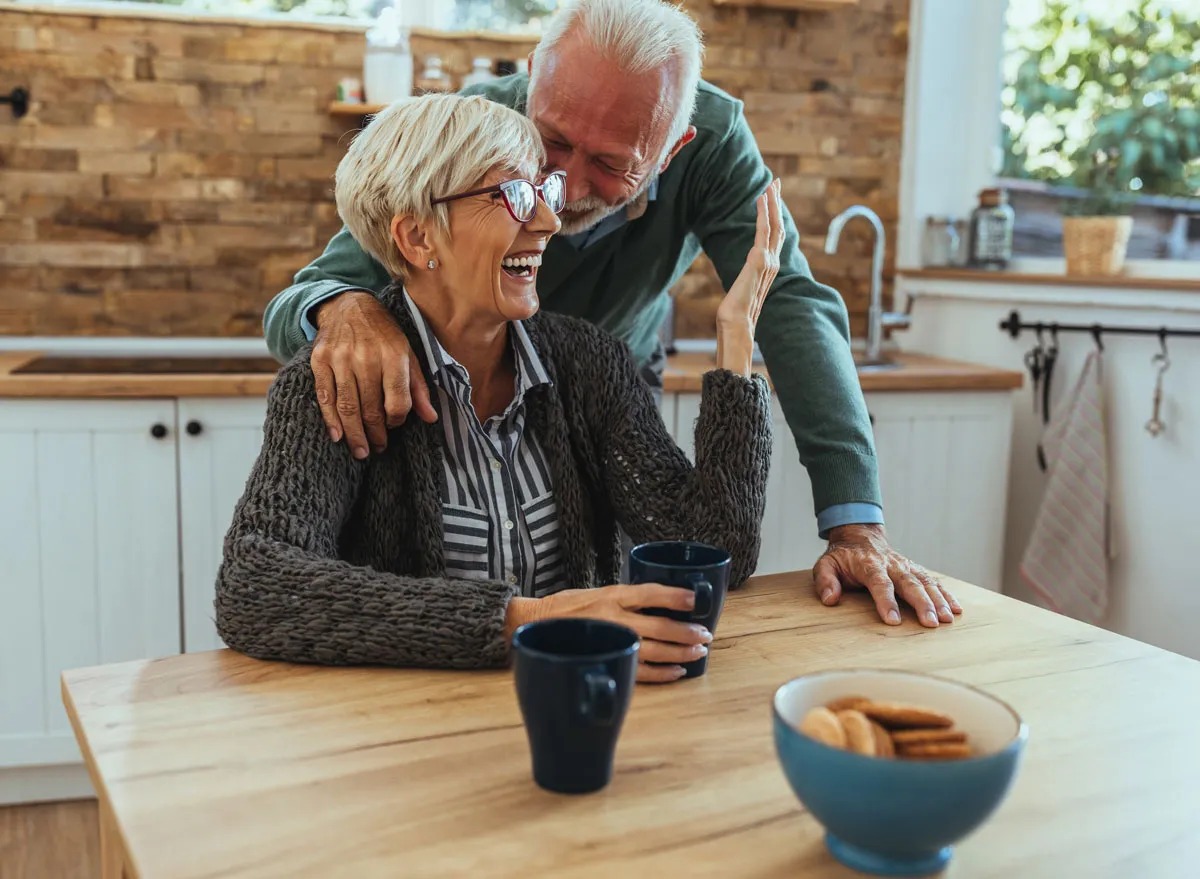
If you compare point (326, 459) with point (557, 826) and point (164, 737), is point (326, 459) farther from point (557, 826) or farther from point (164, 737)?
point (557, 826)

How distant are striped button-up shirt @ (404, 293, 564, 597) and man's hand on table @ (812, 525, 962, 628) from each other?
354 millimetres

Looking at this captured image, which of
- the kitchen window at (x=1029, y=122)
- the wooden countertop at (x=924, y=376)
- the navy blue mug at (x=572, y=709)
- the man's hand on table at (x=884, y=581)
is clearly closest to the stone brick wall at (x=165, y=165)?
the wooden countertop at (x=924, y=376)

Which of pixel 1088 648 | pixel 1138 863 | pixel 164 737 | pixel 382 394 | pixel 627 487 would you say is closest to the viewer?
pixel 1138 863

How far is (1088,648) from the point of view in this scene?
1.29m

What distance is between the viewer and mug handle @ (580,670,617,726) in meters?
0.86

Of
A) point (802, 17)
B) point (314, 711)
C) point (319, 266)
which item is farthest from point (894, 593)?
point (802, 17)

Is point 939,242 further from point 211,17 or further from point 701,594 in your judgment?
point 701,594

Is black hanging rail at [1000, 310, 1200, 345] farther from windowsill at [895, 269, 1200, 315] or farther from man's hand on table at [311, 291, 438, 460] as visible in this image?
man's hand on table at [311, 291, 438, 460]

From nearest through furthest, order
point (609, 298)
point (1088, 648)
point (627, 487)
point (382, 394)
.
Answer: point (1088, 648)
point (382, 394)
point (627, 487)
point (609, 298)

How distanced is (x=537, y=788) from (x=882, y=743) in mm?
274

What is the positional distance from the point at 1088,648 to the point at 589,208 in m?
0.95

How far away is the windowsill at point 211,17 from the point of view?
2.93m

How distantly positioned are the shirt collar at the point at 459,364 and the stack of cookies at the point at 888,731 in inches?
32.1

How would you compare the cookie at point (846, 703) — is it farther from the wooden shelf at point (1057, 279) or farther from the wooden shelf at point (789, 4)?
the wooden shelf at point (789, 4)
